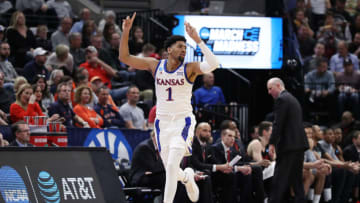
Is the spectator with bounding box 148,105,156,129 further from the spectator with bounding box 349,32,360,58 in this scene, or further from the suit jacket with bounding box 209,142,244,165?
the spectator with bounding box 349,32,360,58

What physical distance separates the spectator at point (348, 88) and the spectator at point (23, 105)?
335 inches

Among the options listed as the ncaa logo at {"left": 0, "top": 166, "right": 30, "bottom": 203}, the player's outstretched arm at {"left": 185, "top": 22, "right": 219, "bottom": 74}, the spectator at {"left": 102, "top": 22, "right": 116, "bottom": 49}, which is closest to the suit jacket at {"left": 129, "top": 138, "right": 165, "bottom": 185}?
the player's outstretched arm at {"left": 185, "top": 22, "right": 219, "bottom": 74}

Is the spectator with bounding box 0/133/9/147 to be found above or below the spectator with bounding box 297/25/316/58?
below

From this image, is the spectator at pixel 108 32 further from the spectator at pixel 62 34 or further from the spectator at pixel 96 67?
the spectator at pixel 96 67

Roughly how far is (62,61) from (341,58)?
7831 millimetres

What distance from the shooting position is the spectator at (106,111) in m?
12.1

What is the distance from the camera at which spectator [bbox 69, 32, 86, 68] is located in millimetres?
14477

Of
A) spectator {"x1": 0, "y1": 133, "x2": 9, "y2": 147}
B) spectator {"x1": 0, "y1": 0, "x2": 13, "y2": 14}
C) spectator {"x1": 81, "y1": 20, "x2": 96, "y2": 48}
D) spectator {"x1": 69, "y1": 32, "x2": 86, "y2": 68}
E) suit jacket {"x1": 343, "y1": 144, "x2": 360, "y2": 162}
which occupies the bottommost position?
suit jacket {"x1": 343, "y1": 144, "x2": 360, "y2": 162}

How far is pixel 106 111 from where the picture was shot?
40.2 ft

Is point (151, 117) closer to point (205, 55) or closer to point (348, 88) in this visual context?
point (205, 55)

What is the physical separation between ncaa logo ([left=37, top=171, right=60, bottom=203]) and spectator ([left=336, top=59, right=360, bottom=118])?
9958 millimetres

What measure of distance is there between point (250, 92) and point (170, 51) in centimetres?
903

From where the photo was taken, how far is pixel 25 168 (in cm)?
804

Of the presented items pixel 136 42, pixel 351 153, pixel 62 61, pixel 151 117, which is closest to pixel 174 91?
pixel 151 117
